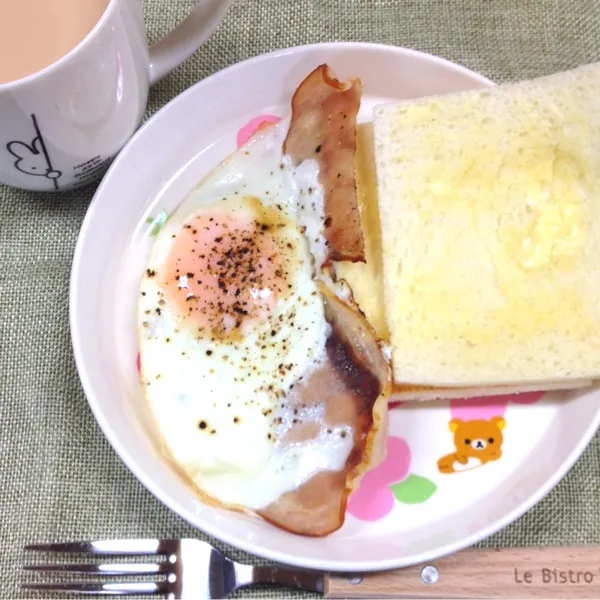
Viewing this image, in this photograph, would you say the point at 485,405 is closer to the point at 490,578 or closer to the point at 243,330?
the point at 490,578

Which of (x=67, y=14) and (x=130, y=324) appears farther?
(x=130, y=324)

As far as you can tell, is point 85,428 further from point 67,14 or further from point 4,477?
point 67,14

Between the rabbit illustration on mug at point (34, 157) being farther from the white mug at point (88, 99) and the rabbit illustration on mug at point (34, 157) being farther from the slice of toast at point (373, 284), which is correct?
the slice of toast at point (373, 284)

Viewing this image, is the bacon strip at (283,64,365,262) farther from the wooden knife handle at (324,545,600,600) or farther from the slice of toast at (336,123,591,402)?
the wooden knife handle at (324,545,600,600)

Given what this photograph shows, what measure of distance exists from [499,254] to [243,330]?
457 millimetres

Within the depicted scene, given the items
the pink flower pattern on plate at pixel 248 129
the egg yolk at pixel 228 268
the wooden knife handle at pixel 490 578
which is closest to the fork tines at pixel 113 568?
the wooden knife handle at pixel 490 578

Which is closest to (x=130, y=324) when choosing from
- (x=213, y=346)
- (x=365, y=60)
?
(x=213, y=346)

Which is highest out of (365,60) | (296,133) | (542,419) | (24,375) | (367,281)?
(365,60)

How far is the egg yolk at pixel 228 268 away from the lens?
1202mm

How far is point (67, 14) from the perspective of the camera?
108cm

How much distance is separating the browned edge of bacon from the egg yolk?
10 cm

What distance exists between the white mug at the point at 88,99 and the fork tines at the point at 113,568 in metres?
0.62

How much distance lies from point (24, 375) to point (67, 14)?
627mm

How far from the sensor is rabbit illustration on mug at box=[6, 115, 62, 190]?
1.01 metres
